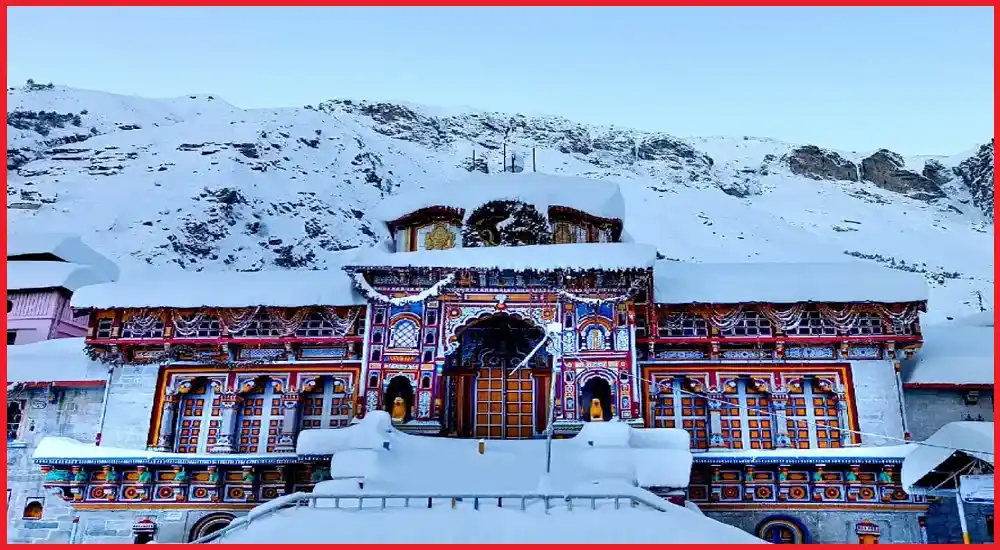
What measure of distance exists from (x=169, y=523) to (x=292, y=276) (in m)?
6.21

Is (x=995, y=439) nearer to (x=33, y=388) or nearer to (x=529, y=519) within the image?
(x=529, y=519)

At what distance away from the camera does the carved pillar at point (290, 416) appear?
16734mm

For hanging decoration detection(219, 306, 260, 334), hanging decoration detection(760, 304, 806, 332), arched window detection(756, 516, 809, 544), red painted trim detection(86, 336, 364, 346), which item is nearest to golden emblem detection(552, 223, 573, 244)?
hanging decoration detection(760, 304, 806, 332)

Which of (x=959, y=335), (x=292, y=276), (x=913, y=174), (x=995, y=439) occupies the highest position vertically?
(x=913, y=174)

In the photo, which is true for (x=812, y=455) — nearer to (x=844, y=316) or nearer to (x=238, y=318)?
(x=844, y=316)

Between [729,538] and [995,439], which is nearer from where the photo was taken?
[729,538]

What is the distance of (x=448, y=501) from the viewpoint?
10656 millimetres

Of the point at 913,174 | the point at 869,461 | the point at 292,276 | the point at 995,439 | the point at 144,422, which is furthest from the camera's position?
the point at 913,174

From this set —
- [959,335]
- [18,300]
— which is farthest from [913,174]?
[18,300]

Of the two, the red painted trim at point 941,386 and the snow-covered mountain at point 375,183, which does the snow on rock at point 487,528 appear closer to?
the red painted trim at point 941,386

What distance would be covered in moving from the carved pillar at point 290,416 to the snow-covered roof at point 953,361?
14160mm

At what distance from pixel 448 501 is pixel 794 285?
10131 millimetres

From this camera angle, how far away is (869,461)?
14.7 meters

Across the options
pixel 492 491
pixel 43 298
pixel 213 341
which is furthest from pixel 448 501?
pixel 43 298
